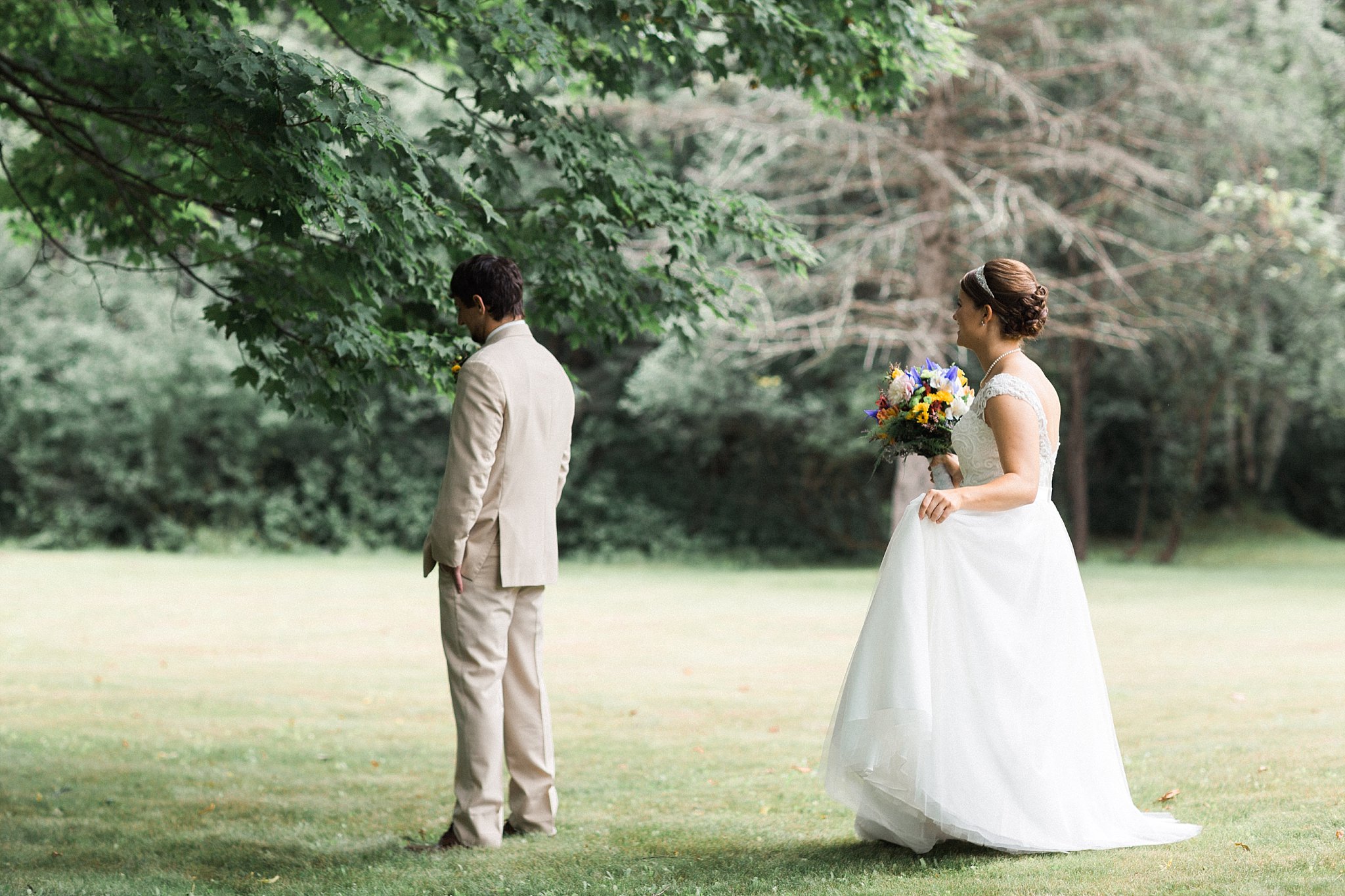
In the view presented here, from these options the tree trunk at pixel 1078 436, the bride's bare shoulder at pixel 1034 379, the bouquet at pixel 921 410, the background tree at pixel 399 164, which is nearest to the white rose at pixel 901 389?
the bouquet at pixel 921 410

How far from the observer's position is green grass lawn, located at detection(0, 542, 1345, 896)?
4.93 metres

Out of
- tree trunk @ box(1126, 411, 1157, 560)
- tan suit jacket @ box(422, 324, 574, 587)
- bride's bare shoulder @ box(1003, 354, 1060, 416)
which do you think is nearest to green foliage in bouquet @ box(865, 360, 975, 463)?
bride's bare shoulder @ box(1003, 354, 1060, 416)

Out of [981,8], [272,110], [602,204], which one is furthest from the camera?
[981,8]

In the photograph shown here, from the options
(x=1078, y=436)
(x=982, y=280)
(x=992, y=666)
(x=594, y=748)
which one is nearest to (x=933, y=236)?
(x=1078, y=436)

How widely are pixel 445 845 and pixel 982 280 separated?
315cm

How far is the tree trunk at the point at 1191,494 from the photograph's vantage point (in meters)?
27.3

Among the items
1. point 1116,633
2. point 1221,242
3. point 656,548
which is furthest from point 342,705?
point 656,548

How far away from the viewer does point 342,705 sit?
10594mm

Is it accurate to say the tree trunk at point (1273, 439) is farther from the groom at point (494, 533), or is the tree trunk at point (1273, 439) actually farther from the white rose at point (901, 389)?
the groom at point (494, 533)

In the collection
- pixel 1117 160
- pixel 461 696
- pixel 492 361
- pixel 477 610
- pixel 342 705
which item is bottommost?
pixel 342 705

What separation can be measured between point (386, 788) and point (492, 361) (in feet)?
10.7

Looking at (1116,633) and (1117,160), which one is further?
(1117,160)

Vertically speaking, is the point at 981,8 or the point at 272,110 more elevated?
the point at 981,8

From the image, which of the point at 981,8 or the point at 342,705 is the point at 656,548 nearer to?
the point at 981,8
